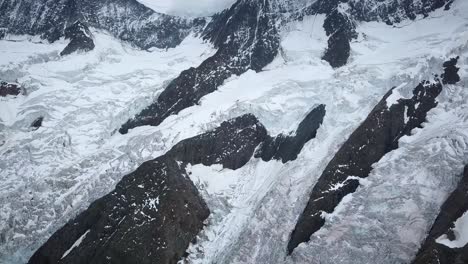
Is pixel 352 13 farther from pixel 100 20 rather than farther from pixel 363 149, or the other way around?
pixel 100 20

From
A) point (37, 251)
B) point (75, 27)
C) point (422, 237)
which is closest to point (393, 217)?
point (422, 237)

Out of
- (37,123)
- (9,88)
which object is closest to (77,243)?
(37,123)

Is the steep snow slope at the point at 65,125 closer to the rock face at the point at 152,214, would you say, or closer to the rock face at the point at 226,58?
the rock face at the point at 152,214

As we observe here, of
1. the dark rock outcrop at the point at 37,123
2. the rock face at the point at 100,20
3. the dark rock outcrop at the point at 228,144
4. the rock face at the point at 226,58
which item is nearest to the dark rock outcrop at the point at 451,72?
the dark rock outcrop at the point at 228,144

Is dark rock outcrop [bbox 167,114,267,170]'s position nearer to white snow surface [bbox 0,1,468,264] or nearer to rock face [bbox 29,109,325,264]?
rock face [bbox 29,109,325,264]

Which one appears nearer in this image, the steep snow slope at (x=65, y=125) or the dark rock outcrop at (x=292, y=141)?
the steep snow slope at (x=65, y=125)

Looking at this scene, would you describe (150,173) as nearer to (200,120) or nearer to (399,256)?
(200,120)

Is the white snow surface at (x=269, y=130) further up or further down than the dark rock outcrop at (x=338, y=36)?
further down
